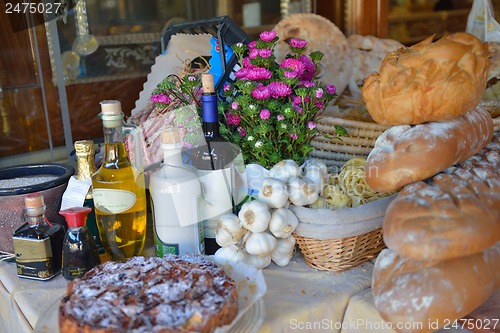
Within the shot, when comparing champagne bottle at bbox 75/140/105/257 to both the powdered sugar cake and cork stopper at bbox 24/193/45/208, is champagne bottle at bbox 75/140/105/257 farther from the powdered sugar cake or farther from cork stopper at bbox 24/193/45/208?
the powdered sugar cake

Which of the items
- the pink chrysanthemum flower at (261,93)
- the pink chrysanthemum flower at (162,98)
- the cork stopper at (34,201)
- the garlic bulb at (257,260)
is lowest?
the garlic bulb at (257,260)

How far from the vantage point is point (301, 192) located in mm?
1015

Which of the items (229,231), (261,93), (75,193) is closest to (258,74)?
(261,93)

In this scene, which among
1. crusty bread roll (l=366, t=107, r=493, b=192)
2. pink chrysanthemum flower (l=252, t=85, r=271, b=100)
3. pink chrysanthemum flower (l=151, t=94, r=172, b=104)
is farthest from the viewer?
pink chrysanthemum flower (l=151, t=94, r=172, b=104)

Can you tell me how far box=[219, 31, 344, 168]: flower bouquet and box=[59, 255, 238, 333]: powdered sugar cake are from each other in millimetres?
350

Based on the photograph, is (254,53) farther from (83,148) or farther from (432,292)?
(432,292)

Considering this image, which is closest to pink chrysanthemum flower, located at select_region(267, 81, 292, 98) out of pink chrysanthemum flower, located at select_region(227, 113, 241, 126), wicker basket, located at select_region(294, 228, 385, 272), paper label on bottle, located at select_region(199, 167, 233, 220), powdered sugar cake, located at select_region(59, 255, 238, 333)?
pink chrysanthemum flower, located at select_region(227, 113, 241, 126)

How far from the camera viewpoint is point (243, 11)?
122 inches

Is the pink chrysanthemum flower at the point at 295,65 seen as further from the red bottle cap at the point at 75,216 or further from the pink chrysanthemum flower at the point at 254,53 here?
the red bottle cap at the point at 75,216

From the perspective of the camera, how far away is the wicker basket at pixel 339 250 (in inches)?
39.6

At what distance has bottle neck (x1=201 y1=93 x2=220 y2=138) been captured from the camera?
3.41 feet

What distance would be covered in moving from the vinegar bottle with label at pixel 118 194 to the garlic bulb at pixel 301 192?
0.32m

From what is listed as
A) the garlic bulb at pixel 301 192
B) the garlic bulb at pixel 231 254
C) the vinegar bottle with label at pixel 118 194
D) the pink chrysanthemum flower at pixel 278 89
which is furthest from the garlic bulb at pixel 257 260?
the pink chrysanthemum flower at pixel 278 89

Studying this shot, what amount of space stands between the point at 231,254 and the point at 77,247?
0.30 meters
